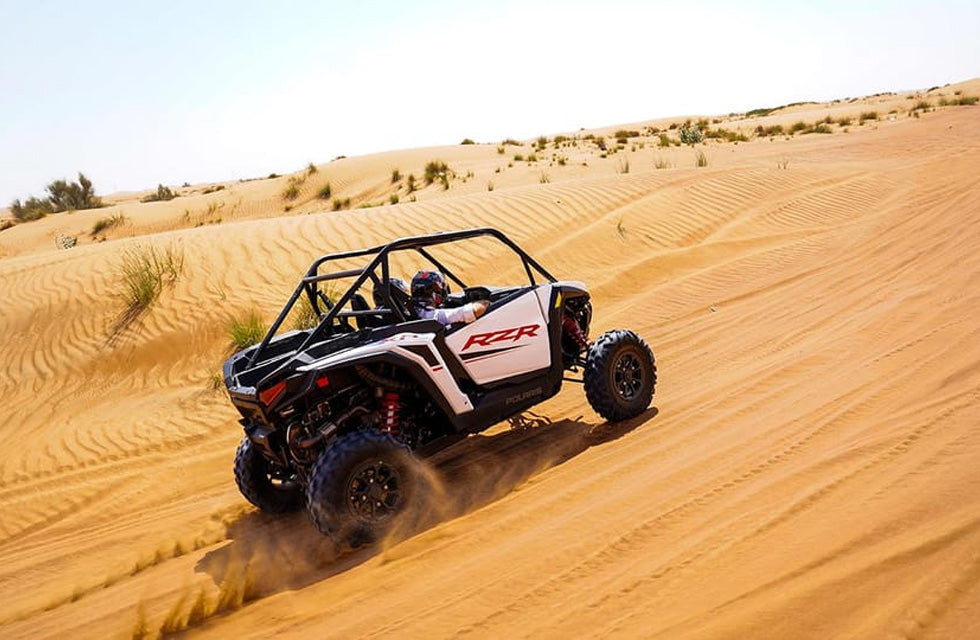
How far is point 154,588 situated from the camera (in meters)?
4.50

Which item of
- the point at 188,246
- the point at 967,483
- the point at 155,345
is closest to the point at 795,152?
the point at 188,246

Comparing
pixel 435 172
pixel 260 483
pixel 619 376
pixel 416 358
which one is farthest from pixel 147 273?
pixel 435 172

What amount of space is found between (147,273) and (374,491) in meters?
7.55

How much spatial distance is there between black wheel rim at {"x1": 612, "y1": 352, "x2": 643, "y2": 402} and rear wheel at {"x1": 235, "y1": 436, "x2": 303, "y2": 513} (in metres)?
2.56

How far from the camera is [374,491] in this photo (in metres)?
4.57

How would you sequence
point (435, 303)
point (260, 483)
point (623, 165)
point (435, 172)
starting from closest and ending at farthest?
point (260, 483) → point (435, 303) → point (623, 165) → point (435, 172)

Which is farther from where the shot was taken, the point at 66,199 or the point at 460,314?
the point at 66,199

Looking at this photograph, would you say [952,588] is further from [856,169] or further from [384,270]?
[856,169]

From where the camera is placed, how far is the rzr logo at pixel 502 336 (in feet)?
17.6

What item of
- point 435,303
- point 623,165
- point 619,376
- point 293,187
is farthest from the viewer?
point 293,187

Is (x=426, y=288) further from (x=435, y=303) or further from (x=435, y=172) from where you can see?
(x=435, y=172)

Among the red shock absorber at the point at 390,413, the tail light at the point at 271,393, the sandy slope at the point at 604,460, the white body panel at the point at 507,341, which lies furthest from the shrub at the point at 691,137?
the tail light at the point at 271,393

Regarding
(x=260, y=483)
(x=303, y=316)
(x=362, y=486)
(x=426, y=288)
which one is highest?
(x=426, y=288)

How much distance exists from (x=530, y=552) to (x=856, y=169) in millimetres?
15078
